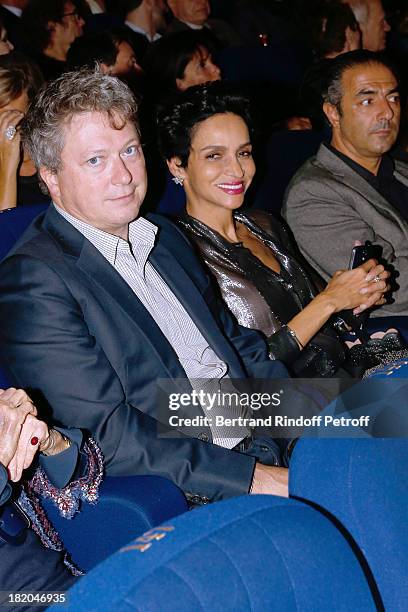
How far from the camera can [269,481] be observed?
168 cm

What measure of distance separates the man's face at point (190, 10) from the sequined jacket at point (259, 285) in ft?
11.1

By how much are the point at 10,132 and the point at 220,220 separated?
0.71 m

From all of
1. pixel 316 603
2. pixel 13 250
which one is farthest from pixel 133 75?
pixel 316 603

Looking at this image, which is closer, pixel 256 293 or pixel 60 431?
pixel 60 431

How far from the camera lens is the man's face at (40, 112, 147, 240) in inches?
67.8

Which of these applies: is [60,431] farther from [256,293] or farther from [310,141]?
[310,141]

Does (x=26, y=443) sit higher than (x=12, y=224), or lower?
lower

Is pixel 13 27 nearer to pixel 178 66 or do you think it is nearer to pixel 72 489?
pixel 178 66

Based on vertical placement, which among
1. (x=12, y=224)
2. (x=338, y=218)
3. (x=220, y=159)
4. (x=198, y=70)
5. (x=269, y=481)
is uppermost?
(x=198, y=70)

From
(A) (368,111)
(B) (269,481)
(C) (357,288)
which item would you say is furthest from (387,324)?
(B) (269,481)

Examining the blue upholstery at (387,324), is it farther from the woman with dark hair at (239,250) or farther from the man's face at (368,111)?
the man's face at (368,111)

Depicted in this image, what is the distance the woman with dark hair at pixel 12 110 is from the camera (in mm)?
2545

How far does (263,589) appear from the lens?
0.73 m

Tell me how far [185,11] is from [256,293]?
11.9ft
